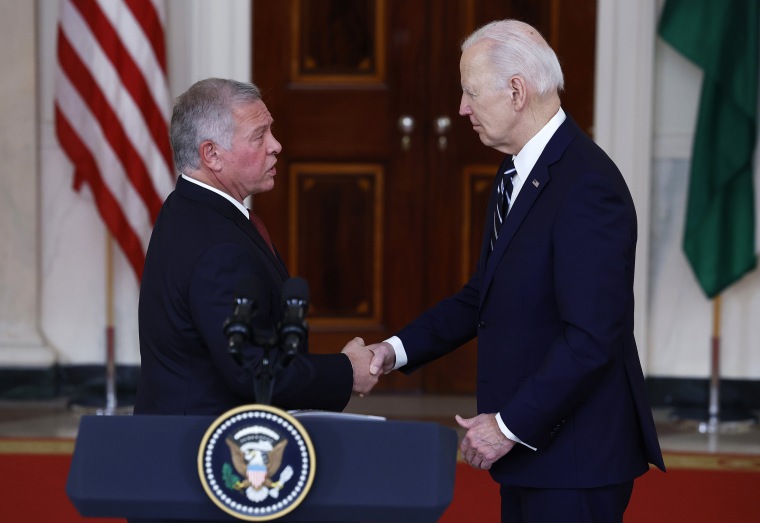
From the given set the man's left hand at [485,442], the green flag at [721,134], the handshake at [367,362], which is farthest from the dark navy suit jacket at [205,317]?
the green flag at [721,134]

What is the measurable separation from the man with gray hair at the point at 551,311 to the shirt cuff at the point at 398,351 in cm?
32

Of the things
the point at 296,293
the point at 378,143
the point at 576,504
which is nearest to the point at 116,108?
the point at 378,143

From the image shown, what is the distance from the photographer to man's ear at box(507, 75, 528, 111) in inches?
87.4

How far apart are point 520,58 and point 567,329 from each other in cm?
50

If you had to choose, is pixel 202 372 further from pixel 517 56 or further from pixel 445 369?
pixel 445 369

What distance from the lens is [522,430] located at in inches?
84.7

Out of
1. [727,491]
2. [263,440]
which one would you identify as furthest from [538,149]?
[727,491]

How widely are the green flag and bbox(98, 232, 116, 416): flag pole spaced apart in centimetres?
253

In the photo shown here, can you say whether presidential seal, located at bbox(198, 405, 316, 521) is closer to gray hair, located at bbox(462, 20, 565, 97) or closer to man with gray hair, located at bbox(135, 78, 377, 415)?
man with gray hair, located at bbox(135, 78, 377, 415)

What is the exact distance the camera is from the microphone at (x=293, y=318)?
65.0 inches

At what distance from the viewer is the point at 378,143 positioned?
5664 millimetres

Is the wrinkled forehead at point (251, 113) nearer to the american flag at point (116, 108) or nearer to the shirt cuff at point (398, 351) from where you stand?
the shirt cuff at point (398, 351)

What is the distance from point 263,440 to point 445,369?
4.18m

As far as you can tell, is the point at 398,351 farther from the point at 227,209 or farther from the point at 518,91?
the point at 518,91
